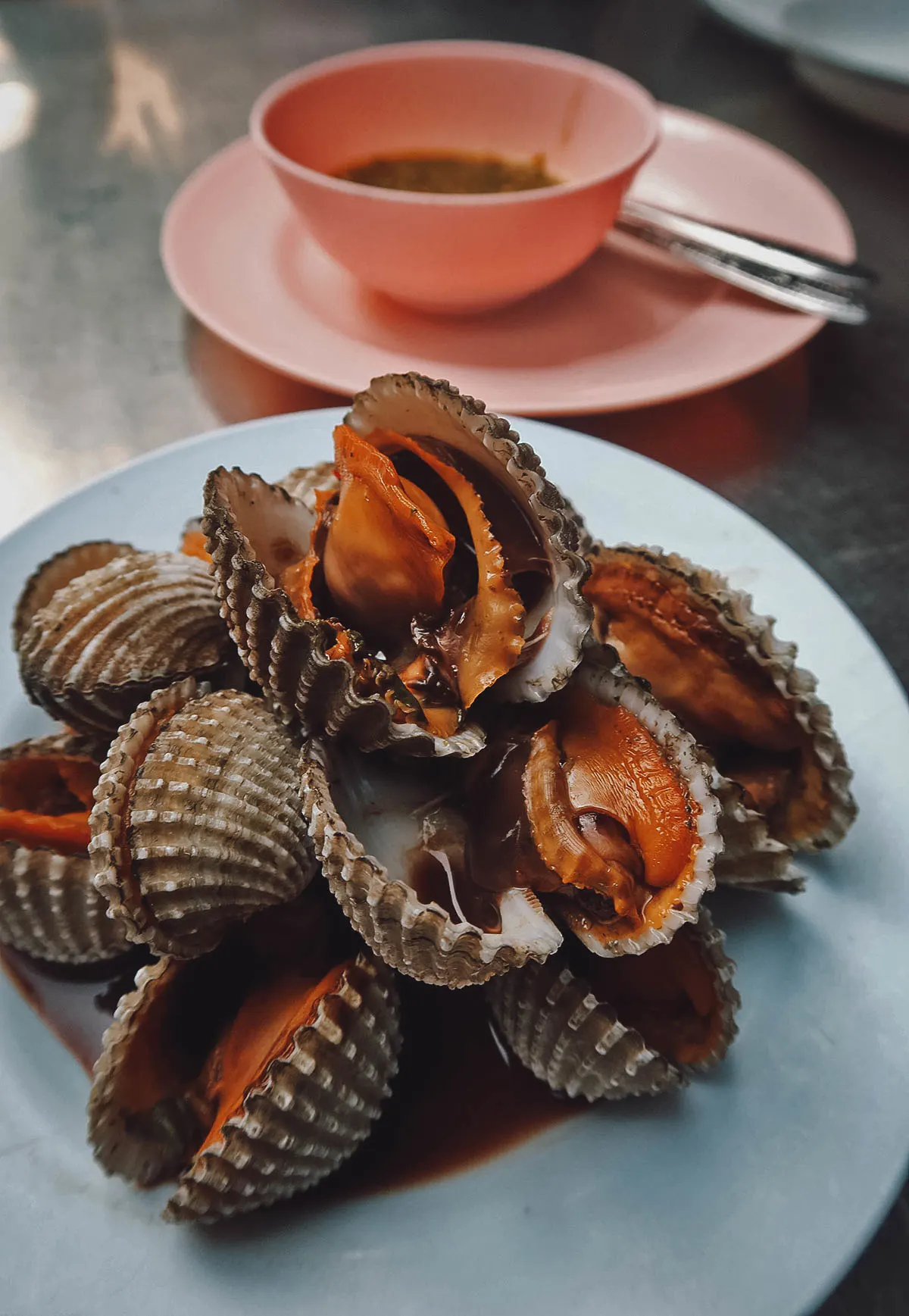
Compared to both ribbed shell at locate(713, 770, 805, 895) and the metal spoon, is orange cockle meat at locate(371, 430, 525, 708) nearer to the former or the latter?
ribbed shell at locate(713, 770, 805, 895)

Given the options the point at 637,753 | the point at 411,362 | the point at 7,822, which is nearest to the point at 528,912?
the point at 637,753

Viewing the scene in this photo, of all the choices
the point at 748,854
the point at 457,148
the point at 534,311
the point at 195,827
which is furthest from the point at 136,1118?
the point at 457,148

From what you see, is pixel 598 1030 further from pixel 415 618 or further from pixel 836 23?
pixel 836 23

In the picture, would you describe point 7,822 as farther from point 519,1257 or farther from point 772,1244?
point 772,1244

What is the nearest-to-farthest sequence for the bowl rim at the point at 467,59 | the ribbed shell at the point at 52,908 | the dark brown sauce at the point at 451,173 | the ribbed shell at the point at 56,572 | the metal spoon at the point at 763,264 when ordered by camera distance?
the ribbed shell at the point at 52,908
the ribbed shell at the point at 56,572
the bowl rim at the point at 467,59
the metal spoon at the point at 763,264
the dark brown sauce at the point at 451,173

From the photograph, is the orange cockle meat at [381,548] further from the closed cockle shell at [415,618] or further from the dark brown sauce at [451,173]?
the dark brown sauce at [451,173]

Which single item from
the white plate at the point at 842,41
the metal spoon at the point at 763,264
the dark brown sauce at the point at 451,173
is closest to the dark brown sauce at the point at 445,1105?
the metal spoon at the point at 763,264
